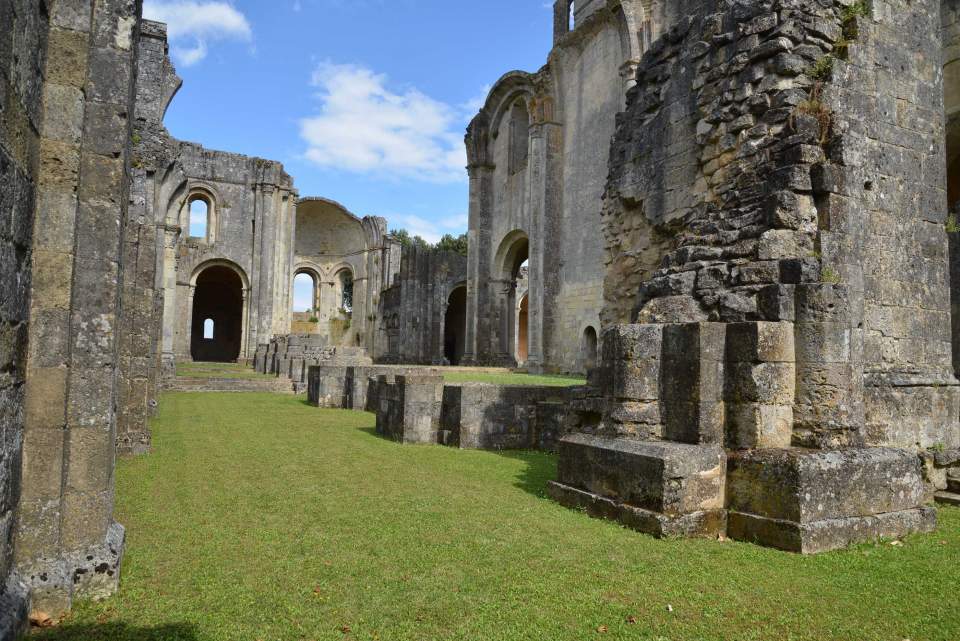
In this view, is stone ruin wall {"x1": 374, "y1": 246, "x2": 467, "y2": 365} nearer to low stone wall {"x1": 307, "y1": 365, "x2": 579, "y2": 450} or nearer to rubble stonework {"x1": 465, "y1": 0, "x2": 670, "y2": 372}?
rubble stonework {"x1": 465, "y1": 0, "x2": 670, "y2": 372}

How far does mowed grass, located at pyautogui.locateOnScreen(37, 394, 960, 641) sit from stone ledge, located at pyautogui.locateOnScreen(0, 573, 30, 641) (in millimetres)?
186

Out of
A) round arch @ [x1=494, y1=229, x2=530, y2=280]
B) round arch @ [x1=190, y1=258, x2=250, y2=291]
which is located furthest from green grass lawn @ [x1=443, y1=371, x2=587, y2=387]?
round arch @ [x1=190, y1=258, x2=250, y2=291]

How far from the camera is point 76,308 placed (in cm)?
326

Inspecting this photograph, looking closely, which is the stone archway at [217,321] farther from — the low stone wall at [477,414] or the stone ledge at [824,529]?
the stone ledge at [824,529]

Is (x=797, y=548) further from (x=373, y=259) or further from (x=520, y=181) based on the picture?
(x=373, y=259)

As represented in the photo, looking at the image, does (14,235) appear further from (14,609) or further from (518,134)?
(518,134)

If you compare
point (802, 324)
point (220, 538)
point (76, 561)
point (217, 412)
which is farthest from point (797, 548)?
point (217, 412)

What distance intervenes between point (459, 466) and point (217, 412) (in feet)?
20.2

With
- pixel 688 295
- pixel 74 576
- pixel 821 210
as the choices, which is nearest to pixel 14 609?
pixel 74 576

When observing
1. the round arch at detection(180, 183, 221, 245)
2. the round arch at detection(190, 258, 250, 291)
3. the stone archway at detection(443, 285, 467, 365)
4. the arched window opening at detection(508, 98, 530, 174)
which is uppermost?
the arched window opening at detection(508, 98, 530, 174)

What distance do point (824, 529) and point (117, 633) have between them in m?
3.88

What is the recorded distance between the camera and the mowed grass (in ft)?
9.87

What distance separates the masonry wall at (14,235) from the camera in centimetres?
229

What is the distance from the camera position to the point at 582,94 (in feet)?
69.4
